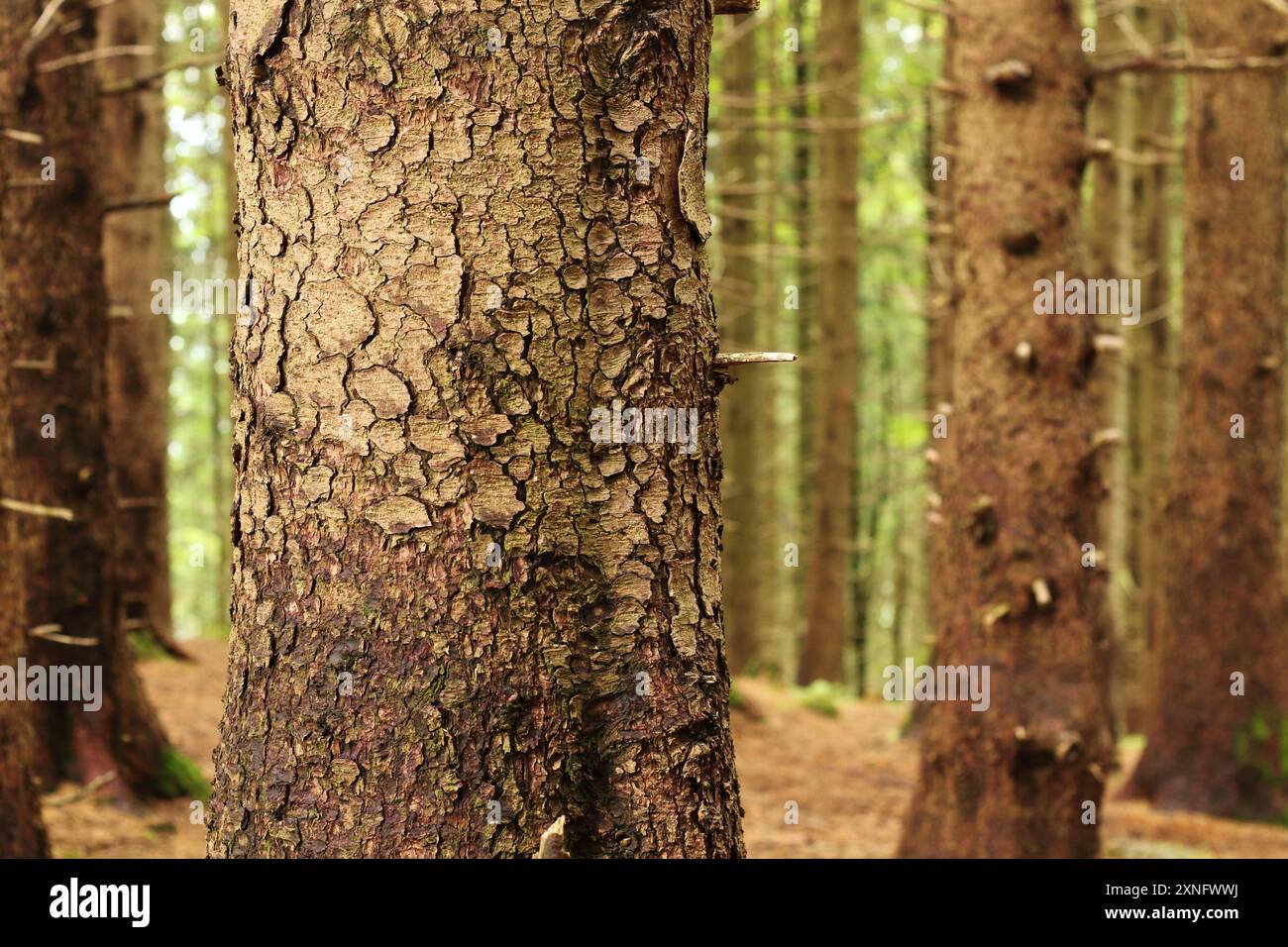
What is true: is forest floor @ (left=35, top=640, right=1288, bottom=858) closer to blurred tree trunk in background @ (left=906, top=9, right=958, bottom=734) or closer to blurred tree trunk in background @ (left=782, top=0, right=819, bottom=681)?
blurred tree trunk in background @ (left=906, top=9, right=958, bottom=734)

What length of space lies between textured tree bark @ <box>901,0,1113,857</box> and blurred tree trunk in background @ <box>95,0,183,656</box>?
5.95m

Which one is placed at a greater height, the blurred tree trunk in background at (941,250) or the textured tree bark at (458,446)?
the blurred tree trunk in background at (941,250)

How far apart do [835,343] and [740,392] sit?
1.16 meters

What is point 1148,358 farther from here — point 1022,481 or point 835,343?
point 1022,481

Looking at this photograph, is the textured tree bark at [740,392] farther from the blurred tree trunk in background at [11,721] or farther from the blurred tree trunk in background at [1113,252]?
the blurred tree trunk in background at [11,721]

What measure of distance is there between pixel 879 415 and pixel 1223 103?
15.1 meters

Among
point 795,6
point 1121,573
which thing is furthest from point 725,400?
point 795,6

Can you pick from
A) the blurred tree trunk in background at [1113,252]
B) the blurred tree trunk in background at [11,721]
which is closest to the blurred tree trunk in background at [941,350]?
the blurred tree trunk in background at [1113,252]

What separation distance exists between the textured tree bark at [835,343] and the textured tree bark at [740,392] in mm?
712

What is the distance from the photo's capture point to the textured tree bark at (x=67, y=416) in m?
6.20

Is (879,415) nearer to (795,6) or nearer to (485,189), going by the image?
(795,6)

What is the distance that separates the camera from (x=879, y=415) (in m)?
23.7

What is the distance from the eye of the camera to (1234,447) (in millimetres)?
8703
